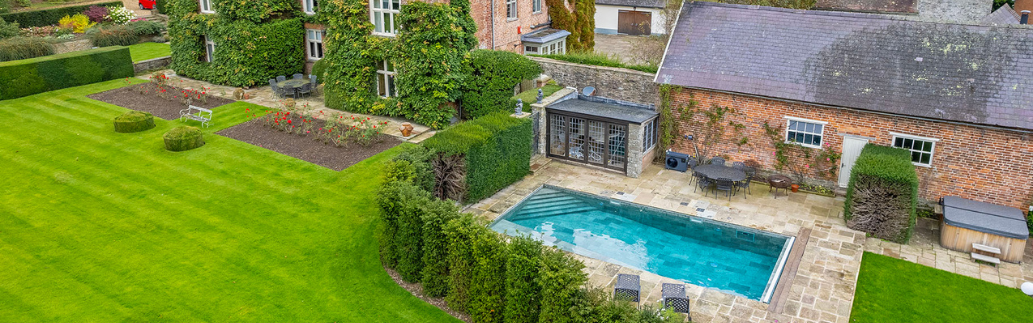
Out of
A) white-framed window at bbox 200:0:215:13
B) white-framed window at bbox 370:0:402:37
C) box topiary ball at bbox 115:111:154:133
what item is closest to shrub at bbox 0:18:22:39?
white-framed window at bbox 200:0:215:13

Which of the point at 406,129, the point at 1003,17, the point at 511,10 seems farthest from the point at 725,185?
the point at 1003,17

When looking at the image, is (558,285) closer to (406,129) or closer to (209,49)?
(406,129)

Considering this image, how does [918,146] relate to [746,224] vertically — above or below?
above

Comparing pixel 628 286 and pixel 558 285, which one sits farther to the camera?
pixel 628 286

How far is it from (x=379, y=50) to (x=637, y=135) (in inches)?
367

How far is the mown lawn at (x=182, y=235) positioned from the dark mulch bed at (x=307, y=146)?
42cm

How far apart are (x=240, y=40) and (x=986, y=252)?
25.1m

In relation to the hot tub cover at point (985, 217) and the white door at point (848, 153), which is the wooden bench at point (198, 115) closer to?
the white door at point (848, 153)

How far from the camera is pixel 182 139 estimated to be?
20672 millimetres

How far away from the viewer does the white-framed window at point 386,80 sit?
23.8 metres

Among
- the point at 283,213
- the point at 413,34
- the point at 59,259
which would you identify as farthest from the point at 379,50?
the point at 59,259

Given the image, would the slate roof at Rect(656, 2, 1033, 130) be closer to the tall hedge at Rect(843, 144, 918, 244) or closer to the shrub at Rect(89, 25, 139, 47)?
the tall hedge at Rect(843, 144, 918, 244)

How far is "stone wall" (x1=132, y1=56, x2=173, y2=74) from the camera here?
30.4 m

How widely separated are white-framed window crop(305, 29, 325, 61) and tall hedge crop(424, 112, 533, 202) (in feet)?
40.4
